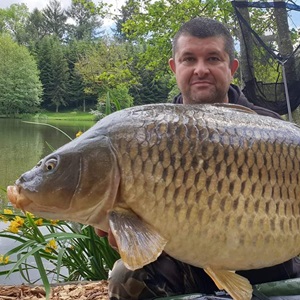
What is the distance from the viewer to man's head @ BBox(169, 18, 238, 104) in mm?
2121

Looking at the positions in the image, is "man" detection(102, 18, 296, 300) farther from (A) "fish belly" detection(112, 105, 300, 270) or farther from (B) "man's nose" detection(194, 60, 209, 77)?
(A) "fish belly" detection(112, 105, 300, 270)

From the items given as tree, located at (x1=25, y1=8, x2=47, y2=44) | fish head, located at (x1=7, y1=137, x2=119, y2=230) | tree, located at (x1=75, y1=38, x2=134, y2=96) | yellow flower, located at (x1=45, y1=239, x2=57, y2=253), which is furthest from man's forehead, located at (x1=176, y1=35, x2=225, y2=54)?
tree, located at (x1=25, y1=8, x2=47, y2=44)

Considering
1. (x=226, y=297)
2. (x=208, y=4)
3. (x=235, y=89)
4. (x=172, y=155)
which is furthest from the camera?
(x=208, y=4)

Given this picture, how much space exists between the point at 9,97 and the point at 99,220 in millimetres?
37210

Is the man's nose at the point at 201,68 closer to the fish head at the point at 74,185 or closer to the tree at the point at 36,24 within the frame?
the fish head at the point at 74,185

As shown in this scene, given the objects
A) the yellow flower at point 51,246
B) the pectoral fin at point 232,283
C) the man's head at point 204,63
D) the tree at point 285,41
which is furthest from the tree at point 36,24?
the pectoral fin at point 232,283

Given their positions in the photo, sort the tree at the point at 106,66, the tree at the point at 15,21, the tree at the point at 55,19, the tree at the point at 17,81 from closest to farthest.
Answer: the tree at the point at 106,66, the tree at the point at 17,81, the tree at the point at 15,21, the tree at the point at 55,19

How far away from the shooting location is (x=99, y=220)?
1380mm

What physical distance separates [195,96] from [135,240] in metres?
1.04

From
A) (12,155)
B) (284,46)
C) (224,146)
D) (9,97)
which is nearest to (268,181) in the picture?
(224,146)

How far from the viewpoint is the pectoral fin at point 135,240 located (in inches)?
49.8

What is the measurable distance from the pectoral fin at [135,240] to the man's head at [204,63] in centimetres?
99

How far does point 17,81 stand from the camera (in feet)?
124

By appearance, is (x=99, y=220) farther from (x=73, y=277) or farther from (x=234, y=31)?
(x=234, y=31)
